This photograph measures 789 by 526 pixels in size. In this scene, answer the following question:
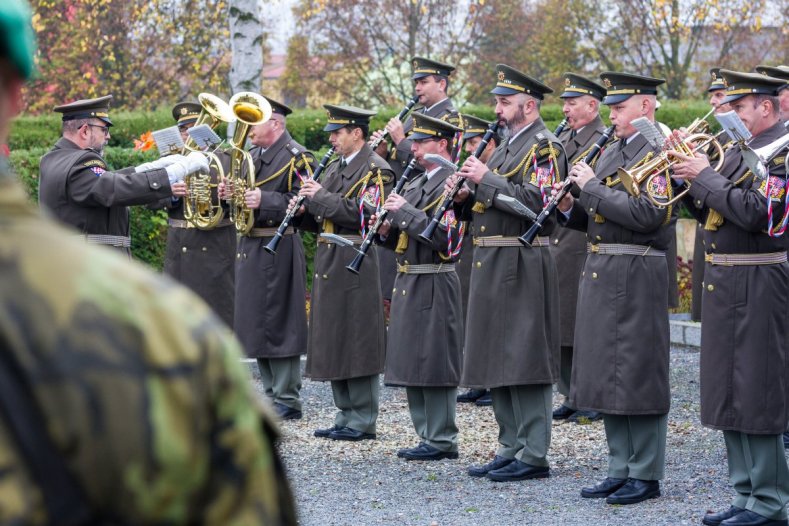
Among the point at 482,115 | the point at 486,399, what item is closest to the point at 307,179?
the point at 486,399

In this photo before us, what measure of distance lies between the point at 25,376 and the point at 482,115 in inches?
665

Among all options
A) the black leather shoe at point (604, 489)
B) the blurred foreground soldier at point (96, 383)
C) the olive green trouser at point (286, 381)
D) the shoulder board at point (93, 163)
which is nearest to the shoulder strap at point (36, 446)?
the blurred foreground soldier at point (96, 383)

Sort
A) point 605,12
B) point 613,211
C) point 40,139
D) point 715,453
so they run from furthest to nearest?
point 605,12, point 40,139, point 715,453, point 613,211

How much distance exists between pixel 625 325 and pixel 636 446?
62 centimetres

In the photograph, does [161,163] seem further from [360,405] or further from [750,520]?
[750,520]

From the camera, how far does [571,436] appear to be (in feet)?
27.6

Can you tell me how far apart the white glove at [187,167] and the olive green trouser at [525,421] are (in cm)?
284

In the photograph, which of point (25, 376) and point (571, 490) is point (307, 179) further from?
point (25, 376)

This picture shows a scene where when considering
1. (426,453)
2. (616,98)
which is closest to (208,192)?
(426,453)

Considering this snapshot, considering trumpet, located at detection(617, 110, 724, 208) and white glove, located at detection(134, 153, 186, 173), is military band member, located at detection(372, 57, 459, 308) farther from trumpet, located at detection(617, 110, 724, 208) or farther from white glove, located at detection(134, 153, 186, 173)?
trumpet, located at detection(617, 110, 724, 208)

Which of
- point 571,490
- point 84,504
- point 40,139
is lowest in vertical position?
point 571,490

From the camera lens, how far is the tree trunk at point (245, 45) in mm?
13836

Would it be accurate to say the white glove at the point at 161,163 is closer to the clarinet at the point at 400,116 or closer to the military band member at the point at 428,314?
the clarinet at the point at 400,116

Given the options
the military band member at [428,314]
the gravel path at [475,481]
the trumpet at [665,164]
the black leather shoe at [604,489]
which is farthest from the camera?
the military band member at [428,314]
